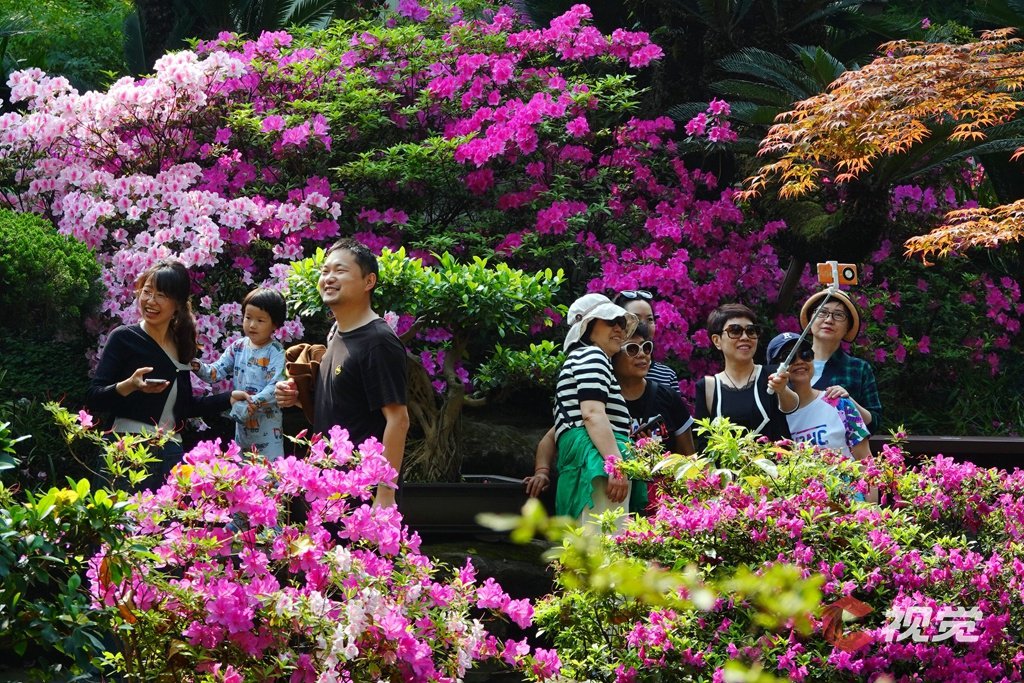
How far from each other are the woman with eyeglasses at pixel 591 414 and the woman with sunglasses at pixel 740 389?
1.17 feet

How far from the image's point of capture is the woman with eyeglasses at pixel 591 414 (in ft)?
16.1

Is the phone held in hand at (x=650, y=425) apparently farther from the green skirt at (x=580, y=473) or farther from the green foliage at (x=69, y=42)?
the green foliage at (x=69, y=42)

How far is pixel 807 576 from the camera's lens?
3170mm

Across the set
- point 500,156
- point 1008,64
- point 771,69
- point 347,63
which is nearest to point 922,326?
point 771,69

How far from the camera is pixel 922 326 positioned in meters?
9.99

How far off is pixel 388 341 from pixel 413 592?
1544mm

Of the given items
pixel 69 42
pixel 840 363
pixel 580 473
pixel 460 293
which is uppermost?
pixel 69 42

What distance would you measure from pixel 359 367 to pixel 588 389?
3.29ft

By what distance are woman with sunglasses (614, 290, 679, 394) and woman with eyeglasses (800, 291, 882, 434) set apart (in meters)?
0.64

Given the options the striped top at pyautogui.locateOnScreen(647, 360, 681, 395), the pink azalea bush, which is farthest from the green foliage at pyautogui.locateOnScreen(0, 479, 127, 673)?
the pink azalea bush

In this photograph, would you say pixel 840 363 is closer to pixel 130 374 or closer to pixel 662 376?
pixel 662 376

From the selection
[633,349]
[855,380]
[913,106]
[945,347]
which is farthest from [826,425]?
[945,347]

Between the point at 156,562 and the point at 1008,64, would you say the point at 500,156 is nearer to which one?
the point at 1008,64

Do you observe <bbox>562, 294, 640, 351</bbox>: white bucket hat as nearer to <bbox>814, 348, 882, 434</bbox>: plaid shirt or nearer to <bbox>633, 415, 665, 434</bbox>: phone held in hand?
<bbox>633, 415, 665, 434</bbox>: phone held in hand
